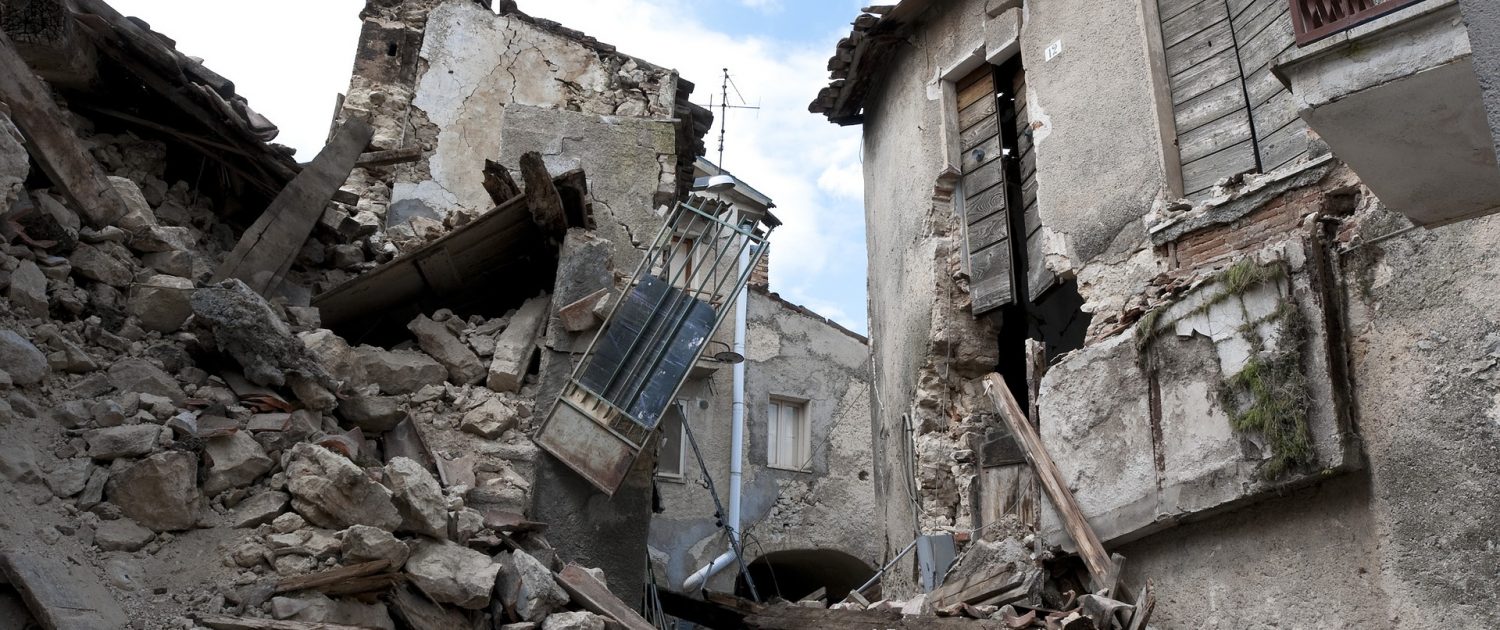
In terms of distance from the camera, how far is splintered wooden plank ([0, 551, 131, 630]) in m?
3.10

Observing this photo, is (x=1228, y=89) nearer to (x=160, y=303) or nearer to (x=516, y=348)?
(x=516, y=348)

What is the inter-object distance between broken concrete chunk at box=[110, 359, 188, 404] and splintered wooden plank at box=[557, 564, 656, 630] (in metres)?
1.78

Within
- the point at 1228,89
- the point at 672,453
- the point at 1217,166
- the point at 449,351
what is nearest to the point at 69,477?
the point at 449,351

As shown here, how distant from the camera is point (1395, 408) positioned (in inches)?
211

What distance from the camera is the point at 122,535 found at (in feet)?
12.0

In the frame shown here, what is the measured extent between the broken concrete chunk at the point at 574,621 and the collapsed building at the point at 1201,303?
2.64 meters

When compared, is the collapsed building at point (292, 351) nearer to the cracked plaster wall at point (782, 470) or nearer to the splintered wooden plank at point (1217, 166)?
the splintered wooden plank at point (1217, 166)

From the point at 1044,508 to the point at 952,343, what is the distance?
66.9 inches

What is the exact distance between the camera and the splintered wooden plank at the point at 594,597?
4438mm

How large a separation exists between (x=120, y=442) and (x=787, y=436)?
11.1 metres

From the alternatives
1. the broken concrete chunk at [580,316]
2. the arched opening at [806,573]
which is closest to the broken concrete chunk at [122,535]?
the broken concrete chunk at [580,316]

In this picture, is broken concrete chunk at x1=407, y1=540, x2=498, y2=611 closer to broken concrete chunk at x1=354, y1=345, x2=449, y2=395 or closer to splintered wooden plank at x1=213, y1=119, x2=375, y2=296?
broken concrete chunk at x1=354, y1=345, x2=449, y2=395

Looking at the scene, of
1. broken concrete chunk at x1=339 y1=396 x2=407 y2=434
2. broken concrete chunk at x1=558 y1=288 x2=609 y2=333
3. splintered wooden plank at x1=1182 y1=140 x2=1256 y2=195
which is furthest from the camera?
splintered wooden plank at x1=1182 y1=140 x2=1256 y2=195

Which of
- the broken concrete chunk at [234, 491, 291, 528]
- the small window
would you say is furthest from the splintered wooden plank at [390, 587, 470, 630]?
the small window
